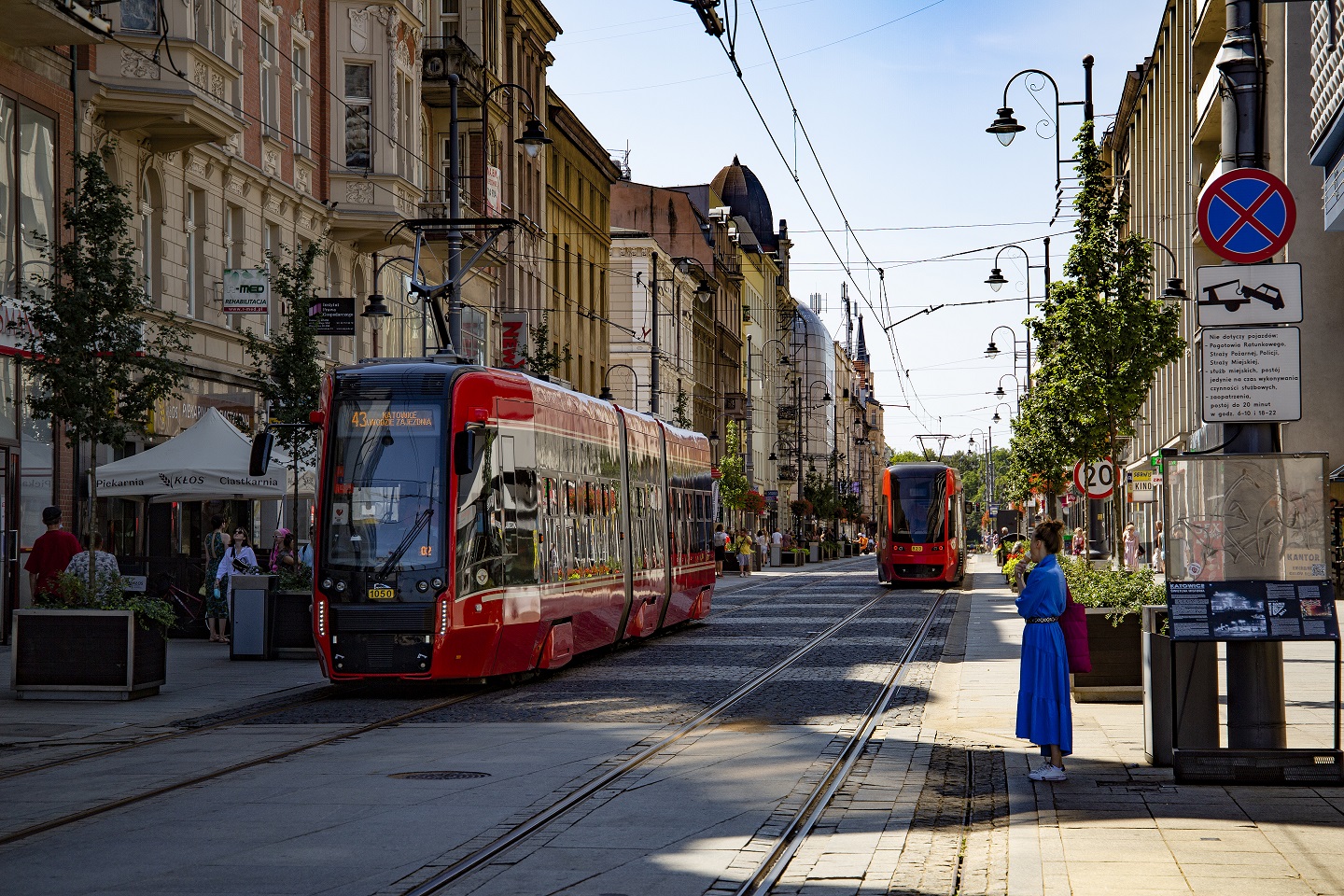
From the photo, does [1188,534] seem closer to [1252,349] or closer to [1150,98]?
[1252,349]

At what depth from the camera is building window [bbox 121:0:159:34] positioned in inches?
1067

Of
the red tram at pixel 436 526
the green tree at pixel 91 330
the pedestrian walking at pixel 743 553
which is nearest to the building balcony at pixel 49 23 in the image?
the green tree at pixel 91 330

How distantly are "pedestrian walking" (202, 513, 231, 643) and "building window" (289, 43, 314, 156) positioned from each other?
1231 centimetres

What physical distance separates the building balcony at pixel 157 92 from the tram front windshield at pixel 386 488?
11.7 m

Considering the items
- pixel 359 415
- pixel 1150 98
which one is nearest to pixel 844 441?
pixel 1150 98

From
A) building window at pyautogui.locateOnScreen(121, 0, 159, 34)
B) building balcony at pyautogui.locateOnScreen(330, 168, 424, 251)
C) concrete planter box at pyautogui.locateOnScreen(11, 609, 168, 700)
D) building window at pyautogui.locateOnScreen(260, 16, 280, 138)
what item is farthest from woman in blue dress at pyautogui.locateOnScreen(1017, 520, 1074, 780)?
building balcony at pyautogui.locateOnScreen(330, 168, 424, 251)

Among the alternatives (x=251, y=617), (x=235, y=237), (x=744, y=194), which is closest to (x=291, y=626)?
(x=251, y=617)

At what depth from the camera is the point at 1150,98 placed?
66312 mm

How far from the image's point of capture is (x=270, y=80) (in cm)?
3456

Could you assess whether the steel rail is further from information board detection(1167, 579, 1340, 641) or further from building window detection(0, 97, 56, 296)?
building window detection(0, 97, 56, 296)

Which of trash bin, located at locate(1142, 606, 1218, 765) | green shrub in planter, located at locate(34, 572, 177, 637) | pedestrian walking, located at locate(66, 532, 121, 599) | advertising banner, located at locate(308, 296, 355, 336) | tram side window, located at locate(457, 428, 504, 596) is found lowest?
trash bin, located at locate(1142, 606, 1218, 765)

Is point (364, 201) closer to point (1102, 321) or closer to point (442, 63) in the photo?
point (442, 63)

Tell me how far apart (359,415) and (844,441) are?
6671 inches

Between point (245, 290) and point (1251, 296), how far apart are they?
2185cm
